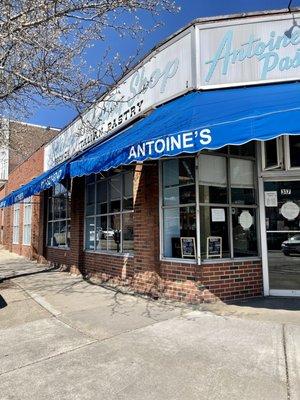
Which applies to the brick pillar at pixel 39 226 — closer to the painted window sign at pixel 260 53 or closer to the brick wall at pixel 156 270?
→ the brick wall at pixel 156 270

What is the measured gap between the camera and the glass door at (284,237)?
286 inches

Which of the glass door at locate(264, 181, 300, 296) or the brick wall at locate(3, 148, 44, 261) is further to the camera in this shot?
the brick wall at locate(3, 148, 44, 261)

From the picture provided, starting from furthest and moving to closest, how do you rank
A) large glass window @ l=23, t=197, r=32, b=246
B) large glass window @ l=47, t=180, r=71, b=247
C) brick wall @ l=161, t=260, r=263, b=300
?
large glass window @ l=23, t=197, r=32, b=246
large glass window @ l=47, t=180, r=71, b=247
brick wall @ l=161, t=260, r=263, b=300

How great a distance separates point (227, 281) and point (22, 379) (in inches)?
159

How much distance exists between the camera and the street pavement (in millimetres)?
3857

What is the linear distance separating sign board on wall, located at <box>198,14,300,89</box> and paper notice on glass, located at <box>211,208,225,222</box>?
7.59ft

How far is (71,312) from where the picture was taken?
712cm

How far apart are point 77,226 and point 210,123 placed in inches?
280

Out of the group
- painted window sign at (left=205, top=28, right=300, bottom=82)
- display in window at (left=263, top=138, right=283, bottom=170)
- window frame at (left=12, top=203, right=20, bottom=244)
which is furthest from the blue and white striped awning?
window frame at (left=12, top=203, right=20, bottom=244)

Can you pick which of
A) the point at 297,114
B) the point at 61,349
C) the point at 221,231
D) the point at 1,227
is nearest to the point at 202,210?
the point at 221,231

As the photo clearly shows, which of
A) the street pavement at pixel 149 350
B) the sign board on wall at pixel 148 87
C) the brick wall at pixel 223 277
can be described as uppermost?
the sign board on wall at pixel 148 87

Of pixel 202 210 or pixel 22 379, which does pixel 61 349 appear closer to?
pixel 22 379

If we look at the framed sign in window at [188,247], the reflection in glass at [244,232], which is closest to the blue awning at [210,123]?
the framed sign in window at [188,247]

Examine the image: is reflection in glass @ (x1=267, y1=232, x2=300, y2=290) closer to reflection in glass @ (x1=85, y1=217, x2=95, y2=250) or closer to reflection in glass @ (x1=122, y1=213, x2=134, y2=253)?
reflection in glass @ (x1=122, y1=213, x2=134, y2=253)
